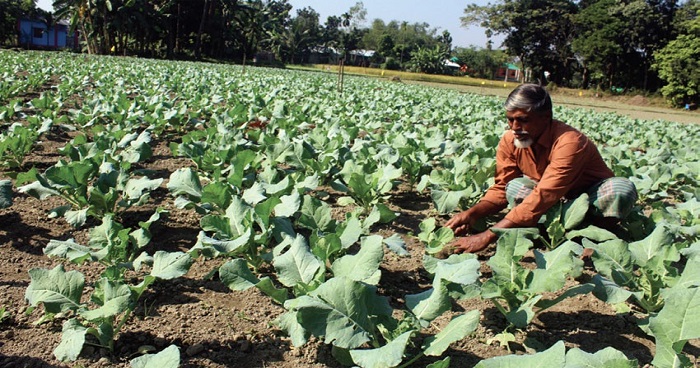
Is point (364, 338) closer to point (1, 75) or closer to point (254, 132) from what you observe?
point (254, 132)

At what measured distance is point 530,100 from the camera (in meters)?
2.97

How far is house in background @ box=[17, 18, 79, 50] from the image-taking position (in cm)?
5121

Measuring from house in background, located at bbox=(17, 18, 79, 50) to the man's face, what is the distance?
2176 inches

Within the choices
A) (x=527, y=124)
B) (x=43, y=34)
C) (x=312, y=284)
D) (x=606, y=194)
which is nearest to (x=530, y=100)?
(x=527, y=124)

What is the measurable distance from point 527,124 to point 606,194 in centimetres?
72

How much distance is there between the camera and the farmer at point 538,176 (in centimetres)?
301

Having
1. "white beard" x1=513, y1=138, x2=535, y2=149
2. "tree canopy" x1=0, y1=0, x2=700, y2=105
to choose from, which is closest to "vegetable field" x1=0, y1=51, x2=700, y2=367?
"white beard" x1=513, y1=138, x2=535, y2=149

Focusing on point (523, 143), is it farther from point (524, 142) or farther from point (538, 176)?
point (538, 176)

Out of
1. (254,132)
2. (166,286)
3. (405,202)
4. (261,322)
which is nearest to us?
(261,322)

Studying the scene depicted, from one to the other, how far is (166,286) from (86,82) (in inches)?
442

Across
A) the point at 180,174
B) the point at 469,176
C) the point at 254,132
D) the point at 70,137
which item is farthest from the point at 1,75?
the point at 469,176

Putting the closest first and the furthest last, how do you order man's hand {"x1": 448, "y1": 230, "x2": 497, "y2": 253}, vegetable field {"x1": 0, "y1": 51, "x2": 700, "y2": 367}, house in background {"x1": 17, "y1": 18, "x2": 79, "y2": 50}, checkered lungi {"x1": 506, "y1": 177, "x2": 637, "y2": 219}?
1. vegetable field {"x1": 0, "y1": 51, "x2": 700, "y2": 367}
2. man's hand {"x1": 448, "y1": 230, "x2": 497, "y2": 253}
3. checkered lungi {"x1": 506, "y1": 177, "x2": 637, "y2": 219}
4. house in background {"x1": 17, "y1": 18, "x2": 79, "y2": 50}

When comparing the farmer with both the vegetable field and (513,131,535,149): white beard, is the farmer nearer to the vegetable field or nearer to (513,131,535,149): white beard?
(513,131,535,149): white beard

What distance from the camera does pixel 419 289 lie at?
107 inches
